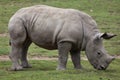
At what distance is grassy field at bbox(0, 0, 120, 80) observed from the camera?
598 inches

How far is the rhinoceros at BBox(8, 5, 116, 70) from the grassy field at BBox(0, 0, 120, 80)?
1.56ft

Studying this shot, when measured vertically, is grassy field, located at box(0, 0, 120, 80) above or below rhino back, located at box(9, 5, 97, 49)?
below

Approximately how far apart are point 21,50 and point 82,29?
89.3 inches

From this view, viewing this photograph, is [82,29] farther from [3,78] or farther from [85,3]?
[85,3]

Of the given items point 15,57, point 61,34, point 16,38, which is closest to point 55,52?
point 15,57

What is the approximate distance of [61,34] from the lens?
16141 mm

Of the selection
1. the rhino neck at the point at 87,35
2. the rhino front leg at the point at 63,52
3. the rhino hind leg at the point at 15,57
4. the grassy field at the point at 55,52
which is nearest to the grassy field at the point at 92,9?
the grassy field at the point at 55,52

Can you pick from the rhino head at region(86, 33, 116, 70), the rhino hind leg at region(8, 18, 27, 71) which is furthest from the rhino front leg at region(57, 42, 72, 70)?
the rhino hind leg at region(8, 18, 27, 71)

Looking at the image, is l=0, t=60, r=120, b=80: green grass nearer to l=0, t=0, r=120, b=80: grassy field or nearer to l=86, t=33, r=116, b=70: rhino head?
l=0, t=0, r=120, b=80: grassy field

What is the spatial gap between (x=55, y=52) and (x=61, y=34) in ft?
23.9

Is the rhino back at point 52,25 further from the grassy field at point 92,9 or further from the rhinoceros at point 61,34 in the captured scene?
the grassy field at point 92,9

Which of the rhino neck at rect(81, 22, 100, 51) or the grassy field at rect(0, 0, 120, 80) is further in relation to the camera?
the rhino neck at rect(81, 22, 100, 51)

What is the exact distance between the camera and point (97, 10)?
36.6m

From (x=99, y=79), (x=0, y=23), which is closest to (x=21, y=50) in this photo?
(x=99, y=79)
